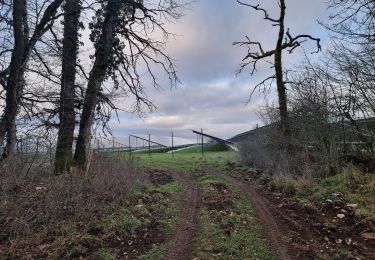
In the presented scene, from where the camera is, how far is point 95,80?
17.0 m

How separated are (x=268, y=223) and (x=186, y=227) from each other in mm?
2073

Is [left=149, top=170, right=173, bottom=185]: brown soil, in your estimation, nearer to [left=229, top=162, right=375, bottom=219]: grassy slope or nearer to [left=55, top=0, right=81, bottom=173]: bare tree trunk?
[left=55, top=0, right=81, bottom=173]: bare tree trunk

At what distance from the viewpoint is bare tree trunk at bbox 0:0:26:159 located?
13.0 m

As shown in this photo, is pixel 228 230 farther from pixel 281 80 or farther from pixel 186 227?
pixel 281 80

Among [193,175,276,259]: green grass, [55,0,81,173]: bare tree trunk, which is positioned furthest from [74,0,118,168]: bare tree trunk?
[193,175,276,259]: green grass

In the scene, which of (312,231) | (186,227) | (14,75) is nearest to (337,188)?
(312,231)

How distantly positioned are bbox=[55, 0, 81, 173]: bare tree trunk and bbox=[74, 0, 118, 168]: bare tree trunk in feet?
1.32

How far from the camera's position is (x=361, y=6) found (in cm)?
1396

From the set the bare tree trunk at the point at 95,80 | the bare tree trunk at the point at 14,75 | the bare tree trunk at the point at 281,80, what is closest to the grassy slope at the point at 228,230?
the bare tree trunk at the point at 281,80

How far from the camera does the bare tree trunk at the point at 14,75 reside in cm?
1302

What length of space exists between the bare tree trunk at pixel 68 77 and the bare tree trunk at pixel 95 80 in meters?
0.40

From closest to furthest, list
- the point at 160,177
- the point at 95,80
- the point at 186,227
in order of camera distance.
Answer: the point at 186,227, the point at 95,80, the point at 160,177

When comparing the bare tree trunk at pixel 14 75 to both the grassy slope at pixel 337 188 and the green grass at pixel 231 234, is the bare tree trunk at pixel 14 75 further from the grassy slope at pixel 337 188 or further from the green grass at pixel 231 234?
the grassy slope at pixel 337 188

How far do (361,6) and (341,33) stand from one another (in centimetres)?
115
